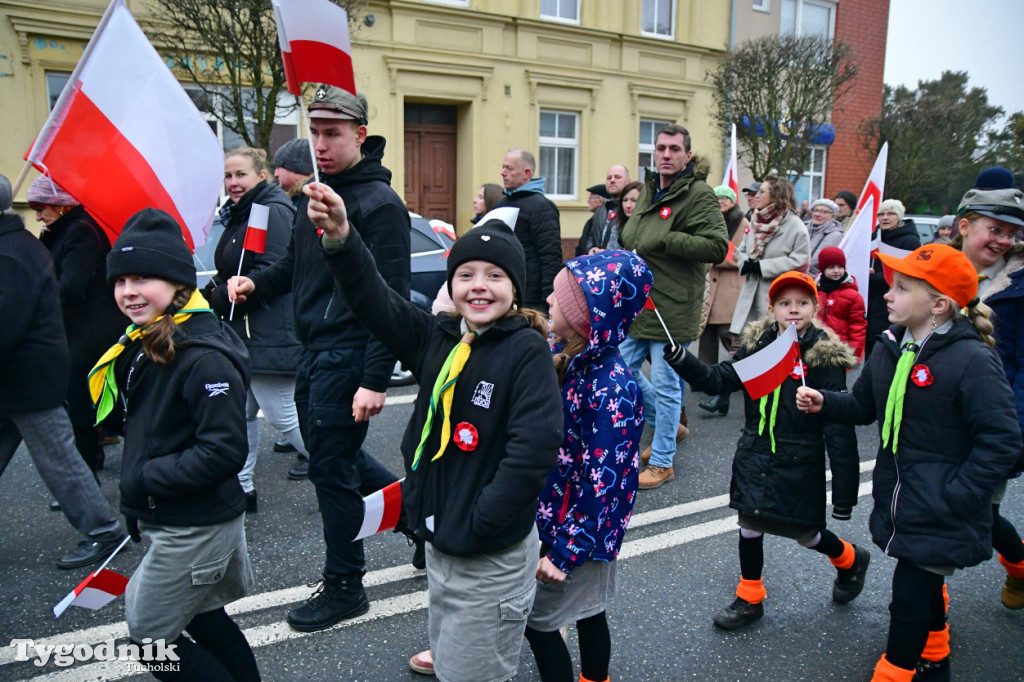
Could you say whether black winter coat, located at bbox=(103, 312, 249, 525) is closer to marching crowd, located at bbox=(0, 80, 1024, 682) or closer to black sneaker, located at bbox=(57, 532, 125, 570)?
marching crowd, located at bbox=(0, 80, 1024, 682)

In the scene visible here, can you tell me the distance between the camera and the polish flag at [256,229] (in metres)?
4.21

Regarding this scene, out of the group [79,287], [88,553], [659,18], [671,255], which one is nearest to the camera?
[88,553]

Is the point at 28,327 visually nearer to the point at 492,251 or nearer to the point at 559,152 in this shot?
the point at 492,251

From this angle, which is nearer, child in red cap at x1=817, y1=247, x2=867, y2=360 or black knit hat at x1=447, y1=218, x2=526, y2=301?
black knit hat at x1=447, y1=218, x2=526, y2=301

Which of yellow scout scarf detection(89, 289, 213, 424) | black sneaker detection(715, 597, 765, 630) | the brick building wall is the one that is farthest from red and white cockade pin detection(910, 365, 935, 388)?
the brick building wall

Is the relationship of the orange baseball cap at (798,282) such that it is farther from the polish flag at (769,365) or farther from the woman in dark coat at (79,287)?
the woman in dark coat at (79,287)

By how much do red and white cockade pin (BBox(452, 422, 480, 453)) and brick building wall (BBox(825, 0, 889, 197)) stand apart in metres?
22.6

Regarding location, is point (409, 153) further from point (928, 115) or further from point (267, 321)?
point (928, 115)

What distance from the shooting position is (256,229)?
13.8ft

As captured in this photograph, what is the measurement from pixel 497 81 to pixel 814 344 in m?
13.7

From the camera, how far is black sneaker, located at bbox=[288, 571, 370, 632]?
3197 mm

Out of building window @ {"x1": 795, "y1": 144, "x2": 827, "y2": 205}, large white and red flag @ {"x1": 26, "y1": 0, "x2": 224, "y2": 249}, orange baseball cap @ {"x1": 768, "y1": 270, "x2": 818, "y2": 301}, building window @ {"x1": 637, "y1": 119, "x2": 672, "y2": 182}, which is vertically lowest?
orange baseball cap @ {"x1": 768, "y1": 270, "x2": 818, "y2": 301}

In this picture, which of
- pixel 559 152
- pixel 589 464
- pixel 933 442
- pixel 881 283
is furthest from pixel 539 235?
pixel 559 152

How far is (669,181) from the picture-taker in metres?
5.08
